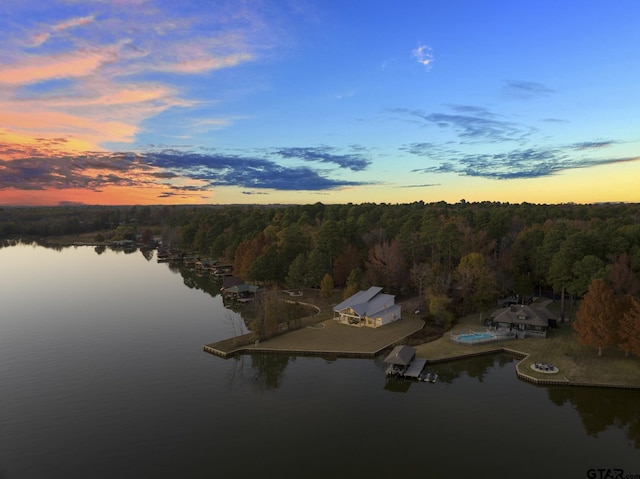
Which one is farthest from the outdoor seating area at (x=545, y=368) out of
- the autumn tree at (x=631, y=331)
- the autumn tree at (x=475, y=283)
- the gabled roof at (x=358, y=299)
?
the gabled roof at (x=358, y=299)

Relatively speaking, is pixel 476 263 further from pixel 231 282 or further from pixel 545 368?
pixel 231 282

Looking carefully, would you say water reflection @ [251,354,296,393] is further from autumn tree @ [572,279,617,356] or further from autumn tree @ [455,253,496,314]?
autumn tree @ [572,279,617,356]

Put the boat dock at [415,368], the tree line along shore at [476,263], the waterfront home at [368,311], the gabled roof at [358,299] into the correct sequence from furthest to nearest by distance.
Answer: the gabled roof at [358,299], the waterfront home at [368,311], the tree line along shore at [476,263], the boat dock at [415,368]

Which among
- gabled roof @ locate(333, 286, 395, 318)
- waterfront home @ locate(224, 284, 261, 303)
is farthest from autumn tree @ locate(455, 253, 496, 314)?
waterfront home @ locate(224, 284, 261, 303)

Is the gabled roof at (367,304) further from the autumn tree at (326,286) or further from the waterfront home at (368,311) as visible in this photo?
the autumn tree at (326,286)

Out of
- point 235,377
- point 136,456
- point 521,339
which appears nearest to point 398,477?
point 136,456

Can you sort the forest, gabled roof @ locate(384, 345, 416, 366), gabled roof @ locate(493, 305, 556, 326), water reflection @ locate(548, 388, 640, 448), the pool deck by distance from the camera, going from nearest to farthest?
water reflection @ locate(548, 388, 640, 448), gabled roof @ locate(384, 345, 416, 366), the pool deck, the forest, gabled roof @ locate(493, 305, 556, 326)

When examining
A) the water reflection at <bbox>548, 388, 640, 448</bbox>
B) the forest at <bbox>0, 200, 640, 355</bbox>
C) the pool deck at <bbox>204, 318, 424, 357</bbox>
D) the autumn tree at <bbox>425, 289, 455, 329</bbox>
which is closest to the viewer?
the water reflection at <bbox>548, 388, 640, 448</bbox>
